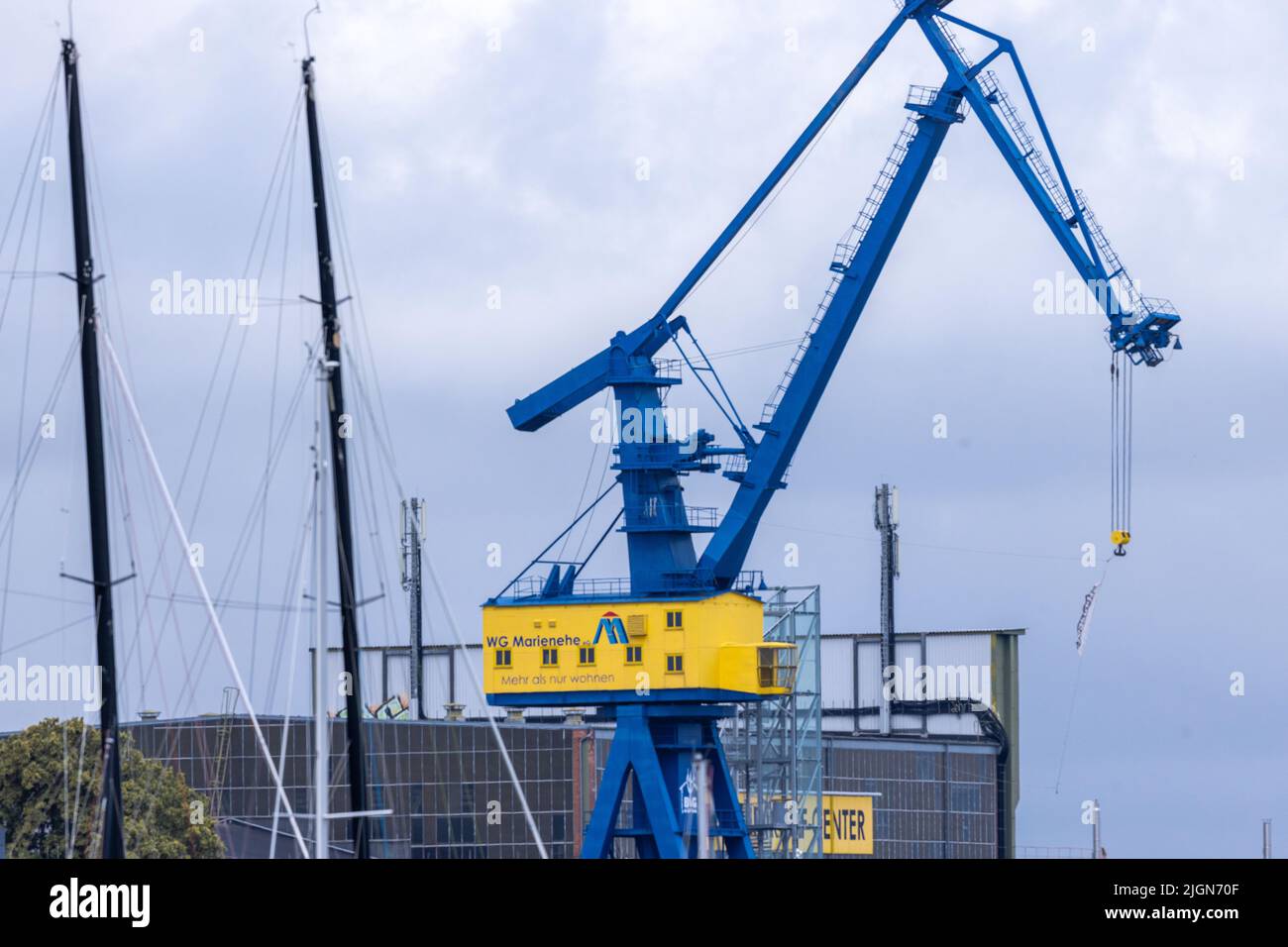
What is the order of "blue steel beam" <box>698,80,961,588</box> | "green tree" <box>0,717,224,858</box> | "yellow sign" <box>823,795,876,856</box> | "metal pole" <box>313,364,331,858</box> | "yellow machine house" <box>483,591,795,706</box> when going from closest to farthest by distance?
"metal pole" <box>313,364,331,858</box> → "yellow machine house" <box>483,591,795,706</box> → "blue steel beam" <box>698,80,961,588</box> → "green tree" <box>0,717,224,858</box> → "yellow sign" <box>823,795,876,856</box>

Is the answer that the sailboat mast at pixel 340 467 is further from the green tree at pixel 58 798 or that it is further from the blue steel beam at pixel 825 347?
the green tree at pixel 58 798

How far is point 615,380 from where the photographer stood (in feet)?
192

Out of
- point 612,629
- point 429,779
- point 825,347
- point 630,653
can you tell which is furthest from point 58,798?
point 825,347

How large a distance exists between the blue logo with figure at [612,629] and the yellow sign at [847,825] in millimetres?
19235

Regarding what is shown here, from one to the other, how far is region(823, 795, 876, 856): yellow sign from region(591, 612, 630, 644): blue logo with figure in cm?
1924

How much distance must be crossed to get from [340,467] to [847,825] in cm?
3835

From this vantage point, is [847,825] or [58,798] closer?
[58,798]

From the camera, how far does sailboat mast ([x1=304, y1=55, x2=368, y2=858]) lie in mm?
40500

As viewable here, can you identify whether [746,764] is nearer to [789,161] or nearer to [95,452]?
[789,161]

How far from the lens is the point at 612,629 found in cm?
5797

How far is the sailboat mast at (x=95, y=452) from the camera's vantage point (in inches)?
1443

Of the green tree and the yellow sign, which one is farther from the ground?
the green tree

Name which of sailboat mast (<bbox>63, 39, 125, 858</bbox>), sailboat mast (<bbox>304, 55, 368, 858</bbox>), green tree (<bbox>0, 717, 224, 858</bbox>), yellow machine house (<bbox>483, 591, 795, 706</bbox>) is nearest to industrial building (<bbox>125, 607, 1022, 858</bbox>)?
green tree (<bbox>0, 717, 224, 858</bbox>)

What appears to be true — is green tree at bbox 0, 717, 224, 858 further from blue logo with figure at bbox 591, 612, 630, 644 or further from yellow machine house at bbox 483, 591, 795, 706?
blue logo with figure at bbox 591, 612, 630, 644
